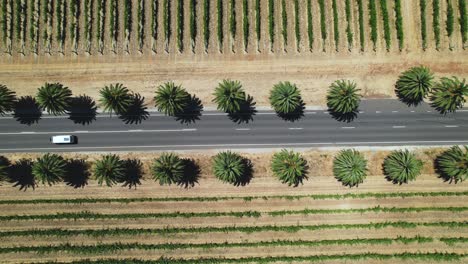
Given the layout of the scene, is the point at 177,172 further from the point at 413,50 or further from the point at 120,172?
the point at 413,50

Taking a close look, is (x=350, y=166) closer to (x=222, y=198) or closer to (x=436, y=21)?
(x=222, y=198)

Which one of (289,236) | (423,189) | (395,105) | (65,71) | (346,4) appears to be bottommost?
(289,236)

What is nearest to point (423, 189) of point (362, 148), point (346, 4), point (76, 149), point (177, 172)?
point (362, 148)

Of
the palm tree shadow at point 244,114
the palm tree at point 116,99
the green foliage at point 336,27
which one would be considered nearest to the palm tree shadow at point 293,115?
the palm tree shadow at point 244,114

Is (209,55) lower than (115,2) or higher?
lower

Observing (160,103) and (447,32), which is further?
(447,32)

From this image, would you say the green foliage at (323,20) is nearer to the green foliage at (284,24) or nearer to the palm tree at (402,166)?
the green foliage at (284,24)

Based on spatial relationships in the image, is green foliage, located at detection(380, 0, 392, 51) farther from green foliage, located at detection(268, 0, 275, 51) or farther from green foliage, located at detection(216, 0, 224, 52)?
green foliage, located at detection(216, 0, 224, 52)
